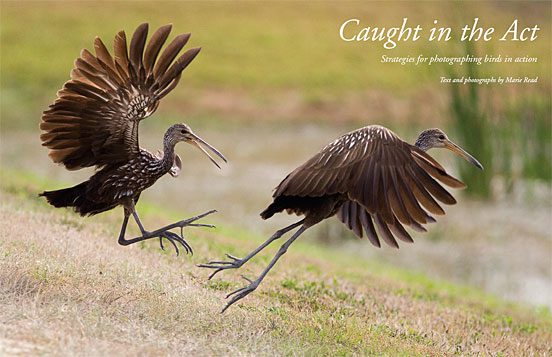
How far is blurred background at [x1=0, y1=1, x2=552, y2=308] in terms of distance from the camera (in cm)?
1605

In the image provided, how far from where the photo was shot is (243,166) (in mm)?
22016

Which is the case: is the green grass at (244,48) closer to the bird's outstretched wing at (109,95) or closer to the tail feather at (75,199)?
the tail feather at (75,199)

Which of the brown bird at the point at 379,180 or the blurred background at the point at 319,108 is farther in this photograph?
the blurred background at the point at 319,108

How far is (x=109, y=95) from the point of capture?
7.30m

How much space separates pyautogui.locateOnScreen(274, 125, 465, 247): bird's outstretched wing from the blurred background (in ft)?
24.3

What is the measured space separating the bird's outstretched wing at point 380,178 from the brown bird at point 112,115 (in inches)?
42.0

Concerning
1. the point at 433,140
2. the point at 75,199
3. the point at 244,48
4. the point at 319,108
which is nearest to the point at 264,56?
the point at 244,48

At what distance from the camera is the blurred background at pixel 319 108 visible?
16.0 m

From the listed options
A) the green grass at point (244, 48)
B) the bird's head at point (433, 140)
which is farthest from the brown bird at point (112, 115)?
the green grass at point (244, 48)

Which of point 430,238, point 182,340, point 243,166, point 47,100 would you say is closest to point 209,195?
point 243,166

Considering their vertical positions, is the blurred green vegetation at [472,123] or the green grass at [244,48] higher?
the green grass at [244,48]

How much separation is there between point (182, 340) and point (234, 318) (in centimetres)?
79

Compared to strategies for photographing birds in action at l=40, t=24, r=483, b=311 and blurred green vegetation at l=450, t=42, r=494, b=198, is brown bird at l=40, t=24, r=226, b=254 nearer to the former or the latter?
strategies for photographing birds in action at l=40, t=24, r=483, b=311

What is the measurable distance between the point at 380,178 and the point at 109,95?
2254 mm
